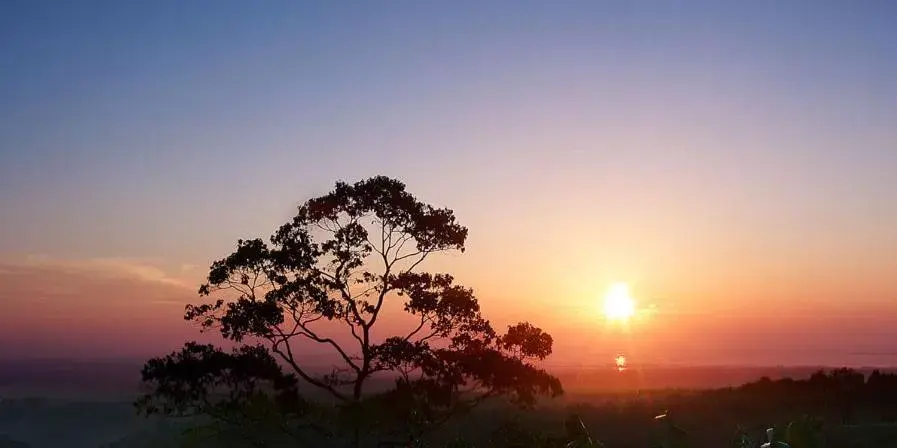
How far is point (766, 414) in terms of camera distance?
171 feet

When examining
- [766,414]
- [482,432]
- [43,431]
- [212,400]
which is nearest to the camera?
[212,400]

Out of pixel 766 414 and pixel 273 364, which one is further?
pixel 766 414

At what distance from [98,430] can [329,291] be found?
61.5m

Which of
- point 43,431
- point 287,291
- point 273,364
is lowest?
point 43,431

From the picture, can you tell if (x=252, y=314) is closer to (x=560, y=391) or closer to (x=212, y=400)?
(x=212, y=400)

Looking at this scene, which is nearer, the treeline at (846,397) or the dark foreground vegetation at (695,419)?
the dark foreground vegetation at (695,419)

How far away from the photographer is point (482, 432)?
48.8 meters

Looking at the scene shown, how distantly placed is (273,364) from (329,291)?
3418 mm

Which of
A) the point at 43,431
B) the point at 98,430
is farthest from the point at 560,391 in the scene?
the point at 43,431

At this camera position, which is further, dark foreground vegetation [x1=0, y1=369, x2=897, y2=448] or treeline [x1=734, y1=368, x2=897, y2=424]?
treeline [x1=734, y1=368, x2=897, y2=424]

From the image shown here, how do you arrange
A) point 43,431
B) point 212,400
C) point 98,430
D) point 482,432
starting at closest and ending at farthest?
1. point 212,400
2. point 482,432
3. point 98,430
4. point 43,431

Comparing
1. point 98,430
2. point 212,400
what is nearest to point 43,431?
point 98,430

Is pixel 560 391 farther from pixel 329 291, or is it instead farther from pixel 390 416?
pixel 329 291

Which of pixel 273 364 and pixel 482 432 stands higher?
pixel 273 364
